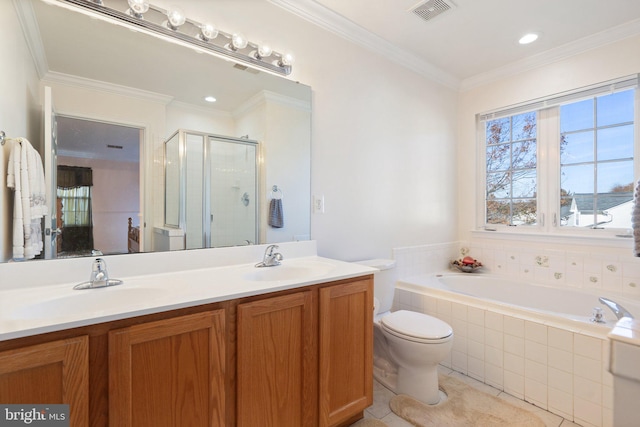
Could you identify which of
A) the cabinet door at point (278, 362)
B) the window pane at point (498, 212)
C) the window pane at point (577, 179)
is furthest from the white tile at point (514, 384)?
the window pane at point (577, 179)

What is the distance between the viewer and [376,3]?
1.99 meters

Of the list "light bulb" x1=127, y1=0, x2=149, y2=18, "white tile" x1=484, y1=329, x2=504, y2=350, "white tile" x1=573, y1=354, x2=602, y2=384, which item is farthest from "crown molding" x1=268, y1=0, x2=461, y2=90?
"white tile" x1=573, y1=354, x2=602, y2=384

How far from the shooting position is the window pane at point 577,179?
251cm

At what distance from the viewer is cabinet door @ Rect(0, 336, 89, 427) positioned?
790mm

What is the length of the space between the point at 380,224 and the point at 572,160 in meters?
1.76

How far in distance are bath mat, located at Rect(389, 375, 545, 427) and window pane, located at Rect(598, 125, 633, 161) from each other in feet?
6.82

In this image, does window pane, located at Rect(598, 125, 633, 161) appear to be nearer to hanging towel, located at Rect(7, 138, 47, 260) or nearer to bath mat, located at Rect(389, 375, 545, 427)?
bath mat, located at Rect(389, 375, 545, 427)

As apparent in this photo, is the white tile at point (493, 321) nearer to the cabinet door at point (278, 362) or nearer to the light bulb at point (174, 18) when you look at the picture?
the cabinet door at point (278, 362)

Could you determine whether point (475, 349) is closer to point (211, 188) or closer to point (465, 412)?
point (465, 412)

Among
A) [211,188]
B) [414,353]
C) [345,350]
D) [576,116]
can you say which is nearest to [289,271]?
[345,350]

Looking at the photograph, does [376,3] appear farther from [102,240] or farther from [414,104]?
[102,240]

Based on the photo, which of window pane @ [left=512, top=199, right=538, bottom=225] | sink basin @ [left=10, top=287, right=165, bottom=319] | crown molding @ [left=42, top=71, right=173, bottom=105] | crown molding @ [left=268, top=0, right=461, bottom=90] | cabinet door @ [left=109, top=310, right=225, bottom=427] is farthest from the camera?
window pane @ [left=512, top=199, right=538, bottom=225]

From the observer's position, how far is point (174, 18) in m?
1.51

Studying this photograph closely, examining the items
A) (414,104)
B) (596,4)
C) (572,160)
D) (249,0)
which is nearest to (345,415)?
(249,0)
